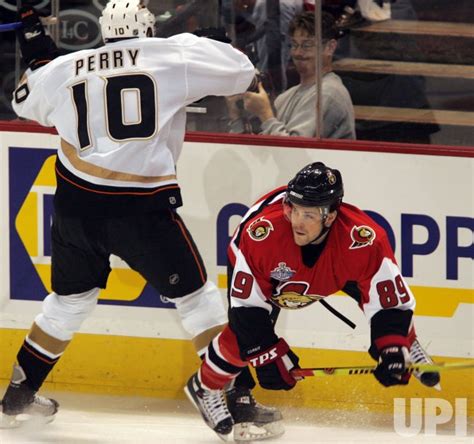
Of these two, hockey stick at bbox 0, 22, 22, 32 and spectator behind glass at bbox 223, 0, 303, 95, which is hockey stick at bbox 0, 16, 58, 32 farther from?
spectator behind glass at bbox 223, 0, 303, 95

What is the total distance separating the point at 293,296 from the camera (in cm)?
468

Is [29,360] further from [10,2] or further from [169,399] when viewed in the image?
[10,2]

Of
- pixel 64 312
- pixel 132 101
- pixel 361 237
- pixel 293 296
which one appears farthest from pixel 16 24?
pixel 361 237

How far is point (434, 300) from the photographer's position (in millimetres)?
5121

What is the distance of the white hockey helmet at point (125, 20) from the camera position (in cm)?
488

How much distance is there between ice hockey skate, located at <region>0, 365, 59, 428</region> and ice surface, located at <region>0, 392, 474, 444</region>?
1.3 inches

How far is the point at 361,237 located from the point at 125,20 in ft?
3.46

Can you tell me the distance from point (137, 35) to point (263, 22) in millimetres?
492

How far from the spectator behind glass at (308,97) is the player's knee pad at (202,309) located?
0.60m

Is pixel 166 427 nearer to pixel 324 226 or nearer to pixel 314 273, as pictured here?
pixel 314 273

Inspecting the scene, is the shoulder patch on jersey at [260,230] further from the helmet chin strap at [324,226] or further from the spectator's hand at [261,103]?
the spectator's hand at [261,103]

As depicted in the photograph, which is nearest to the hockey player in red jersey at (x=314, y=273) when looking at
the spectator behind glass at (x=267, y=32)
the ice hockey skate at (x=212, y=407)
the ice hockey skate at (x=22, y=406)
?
the ice hockey skate at (x=212, y=407)

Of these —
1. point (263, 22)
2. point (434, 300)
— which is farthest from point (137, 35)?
point (434, 300)

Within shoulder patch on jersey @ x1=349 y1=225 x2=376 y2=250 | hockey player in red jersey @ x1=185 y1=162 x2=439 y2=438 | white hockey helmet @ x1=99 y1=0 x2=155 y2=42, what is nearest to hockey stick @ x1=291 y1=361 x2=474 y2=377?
hockey player in red jersey @ x1=185 y1=162 x2=439 y2=438
